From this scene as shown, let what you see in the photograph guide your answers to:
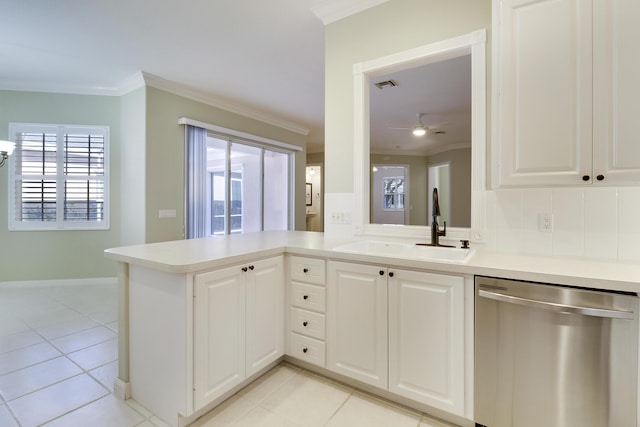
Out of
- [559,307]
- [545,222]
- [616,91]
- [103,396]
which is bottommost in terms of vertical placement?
[103,396]

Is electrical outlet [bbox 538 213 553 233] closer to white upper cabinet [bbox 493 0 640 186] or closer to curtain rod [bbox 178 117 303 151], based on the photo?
white upper cabinet [bbox 493 0 640 186]

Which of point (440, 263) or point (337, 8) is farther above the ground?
point (337, 8)

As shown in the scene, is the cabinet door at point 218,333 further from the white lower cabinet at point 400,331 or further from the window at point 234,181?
the window at point 234,181

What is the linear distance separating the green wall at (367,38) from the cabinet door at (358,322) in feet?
2.76

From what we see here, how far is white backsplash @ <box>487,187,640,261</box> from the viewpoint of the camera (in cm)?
154

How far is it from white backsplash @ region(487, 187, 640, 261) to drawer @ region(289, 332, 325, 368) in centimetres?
127

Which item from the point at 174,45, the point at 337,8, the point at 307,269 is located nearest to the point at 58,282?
the point at 174,45

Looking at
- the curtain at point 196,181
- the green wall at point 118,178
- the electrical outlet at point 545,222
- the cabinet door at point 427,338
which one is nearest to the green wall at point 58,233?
the green wall at point 118,178

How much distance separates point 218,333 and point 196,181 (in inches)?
121

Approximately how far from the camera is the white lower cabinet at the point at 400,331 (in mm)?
1522

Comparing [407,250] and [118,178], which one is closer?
[407,250]

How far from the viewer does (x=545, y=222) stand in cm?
172

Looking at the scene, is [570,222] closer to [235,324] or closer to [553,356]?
[553,356]

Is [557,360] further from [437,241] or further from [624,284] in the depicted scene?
[437,241]
